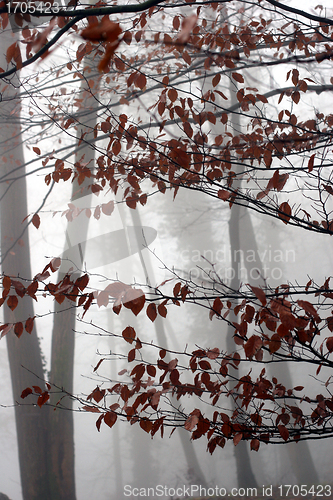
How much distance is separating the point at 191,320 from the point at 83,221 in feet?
5.63

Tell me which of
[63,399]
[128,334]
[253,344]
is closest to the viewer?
[253,344]

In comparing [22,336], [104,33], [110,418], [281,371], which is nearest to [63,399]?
[22,336]

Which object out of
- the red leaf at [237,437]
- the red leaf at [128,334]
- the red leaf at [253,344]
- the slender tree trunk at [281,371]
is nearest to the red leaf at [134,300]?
the red leaf at [128,334]

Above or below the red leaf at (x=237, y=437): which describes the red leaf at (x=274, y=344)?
above

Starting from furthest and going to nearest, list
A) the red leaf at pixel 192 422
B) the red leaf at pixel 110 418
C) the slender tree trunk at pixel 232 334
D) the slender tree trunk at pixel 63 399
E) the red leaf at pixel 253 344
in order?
the slender tree trunk at pixel 232 334, the slender tree trunk at pixel 63 399, the red leaf at pixel 110 418, the red leaf at pixel 192 422, the red leaf at pixel 253 344

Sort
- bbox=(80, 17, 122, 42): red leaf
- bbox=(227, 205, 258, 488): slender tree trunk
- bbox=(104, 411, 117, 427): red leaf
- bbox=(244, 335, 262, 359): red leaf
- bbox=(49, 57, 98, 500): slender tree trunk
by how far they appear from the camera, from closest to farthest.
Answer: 1. bbox=(80, 17, 122, 42): red leaf
2. bbox=(244, 335, 262, 359): red leaf
3. bbox=(104, 411, 117, 427): red leaf
4. bbox=(49, 57, 98, 500): slender tree trunk
5. bbox=(227, 205, 258, 488): slender tree trunk

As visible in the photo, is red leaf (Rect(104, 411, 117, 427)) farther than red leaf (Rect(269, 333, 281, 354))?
Yes

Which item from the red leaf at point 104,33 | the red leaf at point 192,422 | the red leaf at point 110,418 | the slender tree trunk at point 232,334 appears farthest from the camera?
the slender tree trunk at point 232,334

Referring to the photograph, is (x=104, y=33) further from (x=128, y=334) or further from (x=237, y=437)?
(x=237, y=437)

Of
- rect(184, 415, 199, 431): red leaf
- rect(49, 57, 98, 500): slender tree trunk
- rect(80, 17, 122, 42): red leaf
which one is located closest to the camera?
rect(80, 17, 122, 42): red leaf

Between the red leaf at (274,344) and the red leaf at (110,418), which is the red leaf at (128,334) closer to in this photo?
the red leaf at (110,418)

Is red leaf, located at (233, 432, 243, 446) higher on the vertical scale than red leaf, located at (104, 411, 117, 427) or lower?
lower

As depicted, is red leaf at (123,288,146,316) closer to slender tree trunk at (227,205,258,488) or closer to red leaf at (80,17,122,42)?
red leaf at (80,17,122,42)

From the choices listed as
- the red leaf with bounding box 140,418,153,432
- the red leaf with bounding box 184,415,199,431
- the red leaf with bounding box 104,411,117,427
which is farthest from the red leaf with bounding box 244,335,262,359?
the red leaf with bounding box 104,411,117,427
